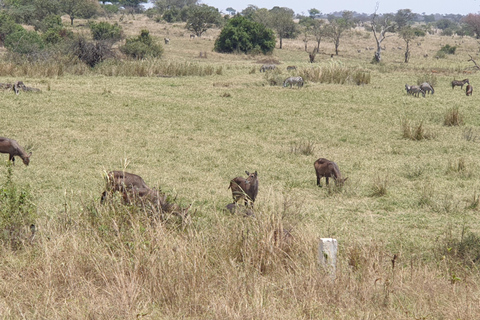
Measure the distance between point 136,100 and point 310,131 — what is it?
6181 millimetres

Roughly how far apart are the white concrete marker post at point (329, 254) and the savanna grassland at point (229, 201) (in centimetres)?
7

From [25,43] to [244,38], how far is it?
16910mm

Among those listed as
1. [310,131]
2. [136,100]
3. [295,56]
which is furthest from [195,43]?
[310,131]

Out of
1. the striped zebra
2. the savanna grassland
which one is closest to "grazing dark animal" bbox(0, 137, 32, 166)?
the savanna grassland

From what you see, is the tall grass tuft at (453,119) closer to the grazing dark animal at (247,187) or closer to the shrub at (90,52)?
the grazing dark animal at (247,187)

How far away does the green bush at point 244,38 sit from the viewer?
137 ft

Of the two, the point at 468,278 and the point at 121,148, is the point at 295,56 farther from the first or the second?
the point at 468,278

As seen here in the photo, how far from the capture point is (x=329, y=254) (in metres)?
4.37

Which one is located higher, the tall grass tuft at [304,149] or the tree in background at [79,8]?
the tree in background at [79,8]

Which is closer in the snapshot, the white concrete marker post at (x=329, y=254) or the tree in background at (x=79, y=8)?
the white concrete marker post at (x=329, y=254)

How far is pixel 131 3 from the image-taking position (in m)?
89.4

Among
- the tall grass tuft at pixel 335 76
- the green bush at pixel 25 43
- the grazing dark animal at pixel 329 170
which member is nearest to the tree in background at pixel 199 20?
the green bush at pixel 25 43

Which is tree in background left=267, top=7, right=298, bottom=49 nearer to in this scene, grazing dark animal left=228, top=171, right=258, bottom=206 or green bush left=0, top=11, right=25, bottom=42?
green bush left=0, top=11, right=25, bottom=42

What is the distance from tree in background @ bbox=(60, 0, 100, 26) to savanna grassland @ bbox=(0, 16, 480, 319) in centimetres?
3714
